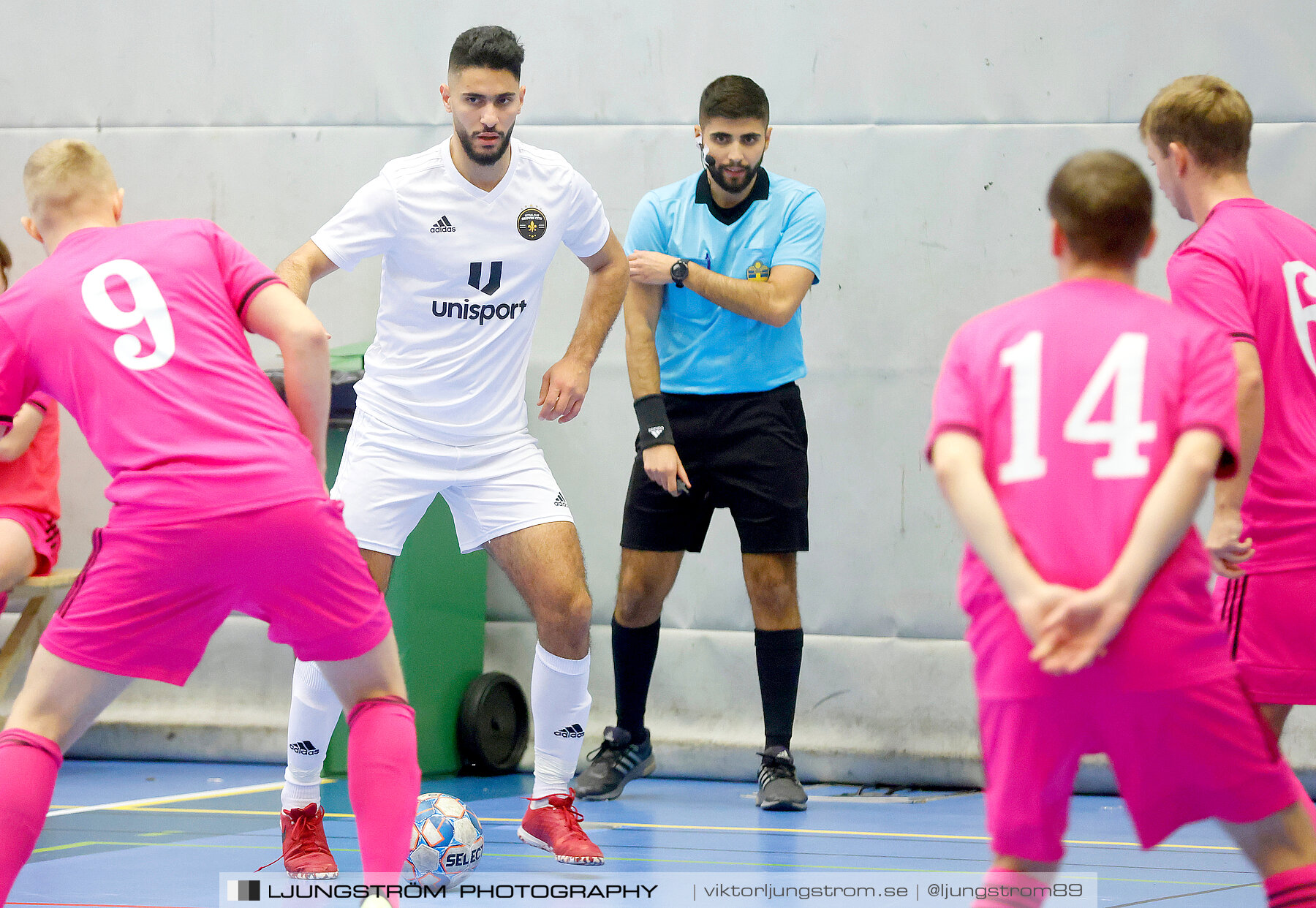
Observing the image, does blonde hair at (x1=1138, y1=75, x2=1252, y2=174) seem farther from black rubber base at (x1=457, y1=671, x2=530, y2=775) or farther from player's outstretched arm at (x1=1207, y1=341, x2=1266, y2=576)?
black rubber base at (x1=457, y1=671, x2=530, y2=775)

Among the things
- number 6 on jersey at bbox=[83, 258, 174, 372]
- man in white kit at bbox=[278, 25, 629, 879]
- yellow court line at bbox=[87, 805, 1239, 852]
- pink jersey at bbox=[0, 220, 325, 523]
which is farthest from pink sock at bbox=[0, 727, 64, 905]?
yellow court line at bbox=[87, 805, 1239, 852]

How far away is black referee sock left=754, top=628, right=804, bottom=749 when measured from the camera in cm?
507

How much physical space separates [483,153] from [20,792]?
7.64 ft

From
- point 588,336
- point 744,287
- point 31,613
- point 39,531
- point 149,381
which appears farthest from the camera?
point 31,613

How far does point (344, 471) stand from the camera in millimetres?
4215

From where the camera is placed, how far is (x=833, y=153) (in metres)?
5.82

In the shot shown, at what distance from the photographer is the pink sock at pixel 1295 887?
2.29m

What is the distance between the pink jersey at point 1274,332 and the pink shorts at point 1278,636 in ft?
0.13

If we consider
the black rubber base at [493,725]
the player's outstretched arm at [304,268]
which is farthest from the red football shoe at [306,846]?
the black rubber base at [493,725]

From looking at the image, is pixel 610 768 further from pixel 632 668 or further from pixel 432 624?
pixel 432 624

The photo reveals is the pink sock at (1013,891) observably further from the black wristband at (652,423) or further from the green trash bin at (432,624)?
the green trash bin at (432,624)

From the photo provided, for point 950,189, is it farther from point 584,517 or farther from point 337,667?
point 337,667

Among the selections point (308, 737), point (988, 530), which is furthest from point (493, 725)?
point (988, 530)

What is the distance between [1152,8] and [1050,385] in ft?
12.9
